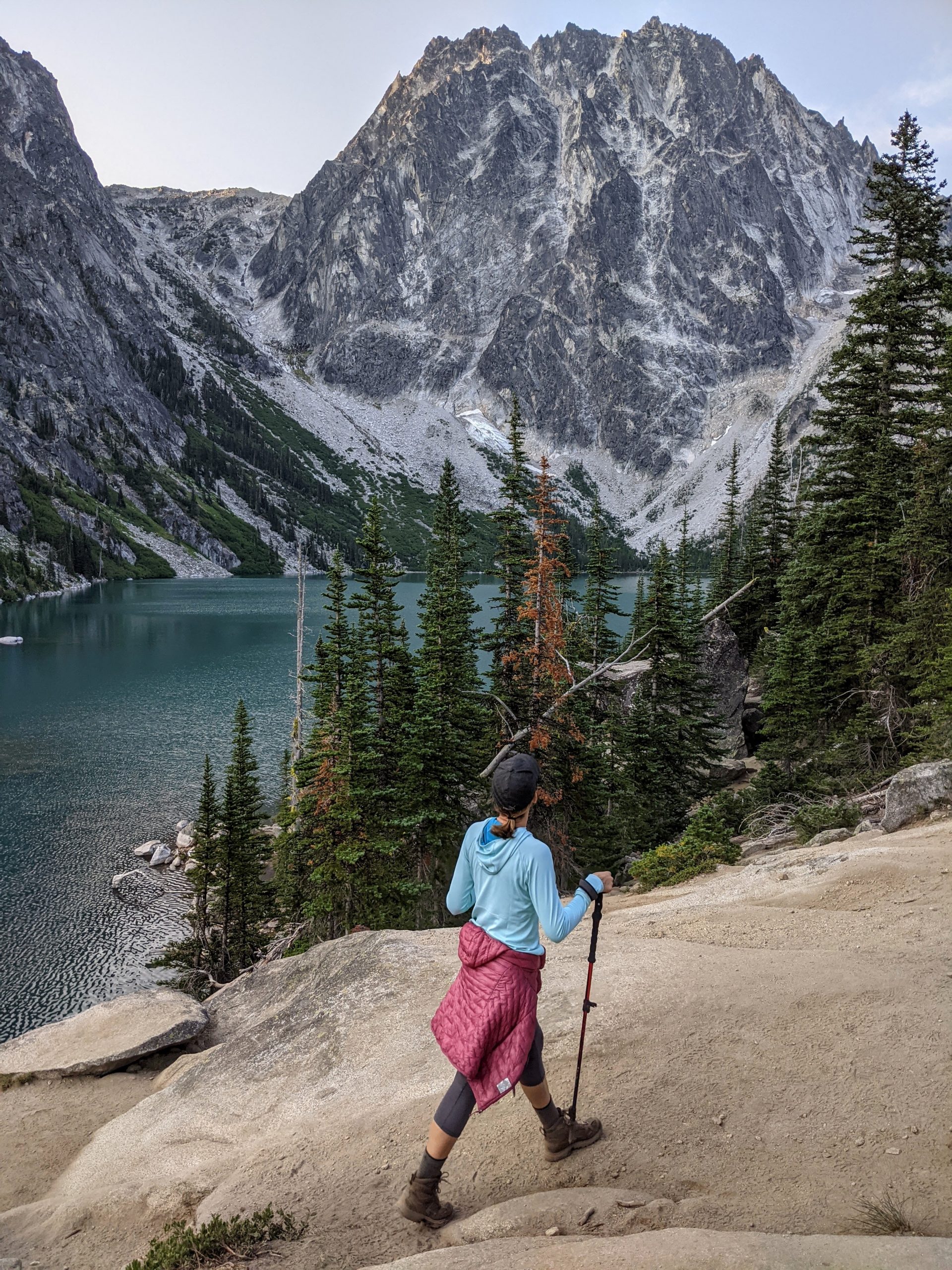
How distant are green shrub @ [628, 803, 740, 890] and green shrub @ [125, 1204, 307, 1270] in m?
12.2

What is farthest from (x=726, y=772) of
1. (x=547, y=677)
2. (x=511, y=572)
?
(x=511, y=572)

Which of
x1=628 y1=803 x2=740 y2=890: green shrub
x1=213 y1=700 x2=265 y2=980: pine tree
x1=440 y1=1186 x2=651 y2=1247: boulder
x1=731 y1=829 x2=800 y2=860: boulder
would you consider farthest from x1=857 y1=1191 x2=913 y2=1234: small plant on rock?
x1=213 y1=700 x2=265 y2=980: pine tree

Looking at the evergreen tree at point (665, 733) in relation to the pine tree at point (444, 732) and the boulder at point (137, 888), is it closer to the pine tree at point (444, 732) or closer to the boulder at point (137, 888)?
the pine tree at point (444, 732)

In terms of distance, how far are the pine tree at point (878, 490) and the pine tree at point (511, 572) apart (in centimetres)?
971

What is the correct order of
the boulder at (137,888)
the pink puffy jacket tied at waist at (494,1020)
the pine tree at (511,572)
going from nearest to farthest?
the pink puffy jacket tied at waist at (494,1020)
the pine tree at (511,572)
the boulder at (137,888)

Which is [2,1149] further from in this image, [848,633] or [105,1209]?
[848,633]

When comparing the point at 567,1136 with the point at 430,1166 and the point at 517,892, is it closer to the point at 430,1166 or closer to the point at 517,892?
the point at 430,1166

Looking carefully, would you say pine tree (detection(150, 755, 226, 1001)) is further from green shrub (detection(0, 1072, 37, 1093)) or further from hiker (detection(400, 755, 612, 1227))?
hiker (detection(400, 755, 612, 1227))

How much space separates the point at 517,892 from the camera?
4.88 m

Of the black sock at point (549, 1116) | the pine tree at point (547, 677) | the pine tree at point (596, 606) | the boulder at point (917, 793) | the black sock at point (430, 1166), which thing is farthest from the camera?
the pine tree at point (596, 606)

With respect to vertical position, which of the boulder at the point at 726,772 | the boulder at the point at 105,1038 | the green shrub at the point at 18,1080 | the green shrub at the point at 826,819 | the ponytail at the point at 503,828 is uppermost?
the ponytail at the point at 503,828

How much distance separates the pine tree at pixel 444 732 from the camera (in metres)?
23.8

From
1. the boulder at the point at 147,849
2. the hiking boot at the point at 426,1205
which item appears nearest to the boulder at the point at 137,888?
the boulder at the point at 147,849

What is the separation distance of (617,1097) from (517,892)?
8.86 feet
